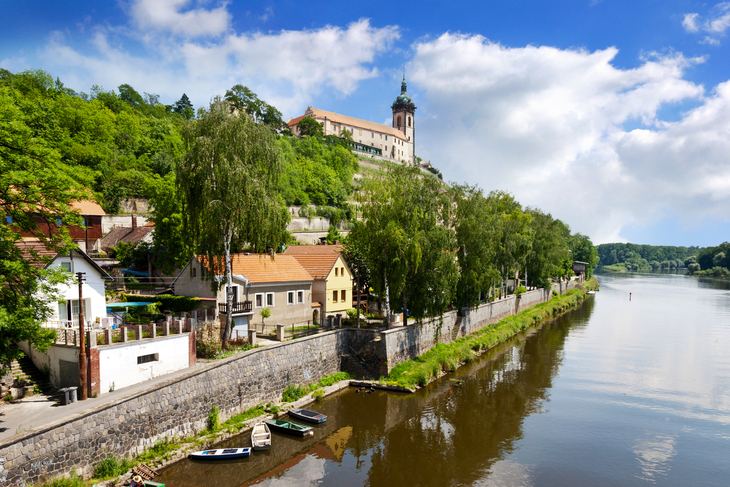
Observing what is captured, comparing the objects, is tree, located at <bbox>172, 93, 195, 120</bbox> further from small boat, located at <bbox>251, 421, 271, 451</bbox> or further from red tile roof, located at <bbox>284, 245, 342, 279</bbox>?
small boat, located at <bbox>251, 421, 271, 451</bbox>

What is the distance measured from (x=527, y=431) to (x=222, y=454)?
1411 centimetres

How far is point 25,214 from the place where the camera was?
1505cm

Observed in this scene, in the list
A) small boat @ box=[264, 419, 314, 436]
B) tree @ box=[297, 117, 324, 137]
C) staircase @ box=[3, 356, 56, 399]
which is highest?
tree @ box=[297, 117, 324, 137]

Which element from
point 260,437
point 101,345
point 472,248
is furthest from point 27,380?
point 472,248

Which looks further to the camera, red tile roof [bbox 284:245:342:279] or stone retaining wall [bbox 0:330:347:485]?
red tile roof [bbox 284:245:342:279]

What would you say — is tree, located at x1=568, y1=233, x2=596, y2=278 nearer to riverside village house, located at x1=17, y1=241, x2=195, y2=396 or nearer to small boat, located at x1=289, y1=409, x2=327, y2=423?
small boat, located at x1=289, y1=409, x2=327, y2=423

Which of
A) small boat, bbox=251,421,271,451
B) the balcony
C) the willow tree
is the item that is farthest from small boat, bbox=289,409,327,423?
the balcony

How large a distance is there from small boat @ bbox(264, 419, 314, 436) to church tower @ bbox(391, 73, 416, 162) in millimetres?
138234

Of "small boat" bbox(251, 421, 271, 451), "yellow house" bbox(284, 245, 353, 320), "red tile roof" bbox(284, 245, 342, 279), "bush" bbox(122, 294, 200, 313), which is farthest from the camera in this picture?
"red tile roof" bbox(284, 245, 342, 279)

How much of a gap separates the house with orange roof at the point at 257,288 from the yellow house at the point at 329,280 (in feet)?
5.24

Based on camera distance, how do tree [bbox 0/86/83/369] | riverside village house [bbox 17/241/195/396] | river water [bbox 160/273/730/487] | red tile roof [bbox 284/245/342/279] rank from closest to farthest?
tree [bbox 0/86/83/369] < river water [bbox 160/273/730/487] < riverside village house [bbox 17/241/195/396] < red tile roof [bbox 284/245/342/279]

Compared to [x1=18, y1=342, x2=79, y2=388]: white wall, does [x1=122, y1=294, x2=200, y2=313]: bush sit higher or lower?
higher

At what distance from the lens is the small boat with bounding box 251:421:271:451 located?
59.2 ft

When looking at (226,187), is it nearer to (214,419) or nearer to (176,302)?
(176,302)
